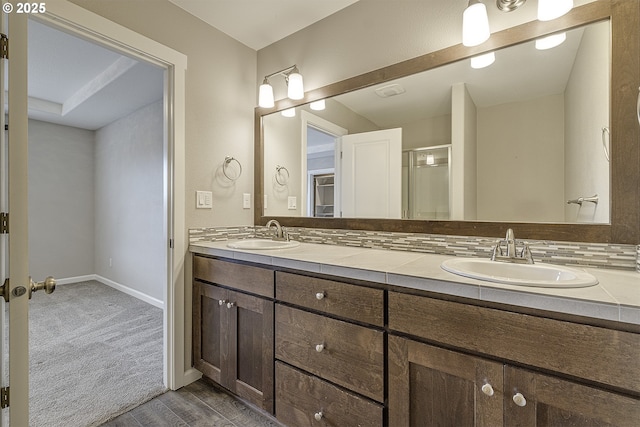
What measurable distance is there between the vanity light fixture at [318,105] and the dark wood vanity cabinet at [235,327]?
3.83 feet

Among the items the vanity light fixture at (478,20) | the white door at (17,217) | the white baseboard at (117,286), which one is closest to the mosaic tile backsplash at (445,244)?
the vanity light fixture at (478,20)

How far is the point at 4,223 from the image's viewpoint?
810 millimetres

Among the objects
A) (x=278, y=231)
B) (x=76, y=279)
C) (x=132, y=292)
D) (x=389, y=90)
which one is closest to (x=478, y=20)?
(x=389, y=90)

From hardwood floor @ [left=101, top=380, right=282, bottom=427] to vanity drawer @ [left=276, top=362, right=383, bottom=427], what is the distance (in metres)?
0.25

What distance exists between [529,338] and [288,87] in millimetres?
1865

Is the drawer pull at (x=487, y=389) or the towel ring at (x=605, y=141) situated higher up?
the towel ring at (x=605, y=141)

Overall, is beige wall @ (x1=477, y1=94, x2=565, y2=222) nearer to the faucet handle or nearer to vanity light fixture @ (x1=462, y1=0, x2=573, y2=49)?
the faucet handle

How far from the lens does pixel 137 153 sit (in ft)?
12.0

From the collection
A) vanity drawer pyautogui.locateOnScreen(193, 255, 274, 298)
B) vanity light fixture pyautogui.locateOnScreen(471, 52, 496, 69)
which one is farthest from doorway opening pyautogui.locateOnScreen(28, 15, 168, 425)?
vanity light fixture pyautogui.locateOnScreen(471, 52, 496, 69)

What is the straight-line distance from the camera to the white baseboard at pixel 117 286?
3.36 meters

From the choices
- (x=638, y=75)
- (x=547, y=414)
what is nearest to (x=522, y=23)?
(x=638, y=75)

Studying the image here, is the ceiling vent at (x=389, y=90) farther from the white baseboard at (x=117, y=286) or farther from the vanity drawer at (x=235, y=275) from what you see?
the white baseboard at (x=117, y=286)

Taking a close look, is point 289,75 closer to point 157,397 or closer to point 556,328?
point 556,328

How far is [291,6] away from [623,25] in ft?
5.33
